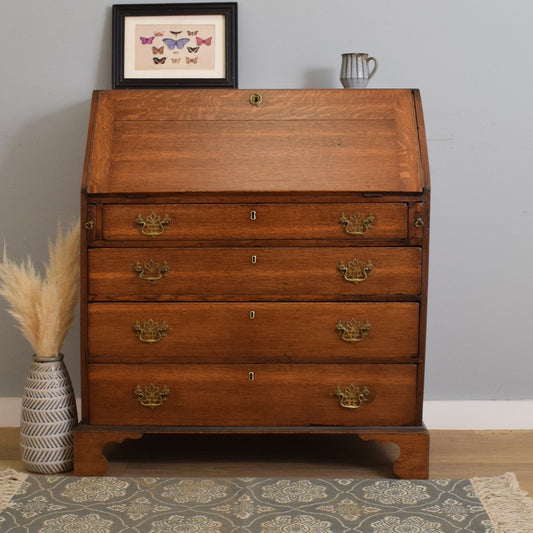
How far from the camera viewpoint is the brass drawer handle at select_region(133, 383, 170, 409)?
2322 mm

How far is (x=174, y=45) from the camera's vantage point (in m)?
2.73

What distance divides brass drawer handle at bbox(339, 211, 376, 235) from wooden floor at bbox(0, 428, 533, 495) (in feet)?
2.68

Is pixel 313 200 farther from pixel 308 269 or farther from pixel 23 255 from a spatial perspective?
pixel 23 255

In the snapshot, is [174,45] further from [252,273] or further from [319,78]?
[252,273]

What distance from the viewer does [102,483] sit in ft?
7.43

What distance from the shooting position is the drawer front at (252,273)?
228 cm

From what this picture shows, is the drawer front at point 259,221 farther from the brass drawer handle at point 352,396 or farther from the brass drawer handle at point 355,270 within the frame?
the brass drawer handle at point 352,396

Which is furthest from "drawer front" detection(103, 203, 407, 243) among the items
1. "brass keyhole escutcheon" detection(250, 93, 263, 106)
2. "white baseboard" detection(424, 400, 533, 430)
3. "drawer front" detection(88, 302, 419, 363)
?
"white baseboard" detection(424, 400, 533, 430)

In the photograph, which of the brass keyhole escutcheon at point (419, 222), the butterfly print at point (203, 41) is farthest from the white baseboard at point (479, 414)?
the butterfly print at point (203, 41)

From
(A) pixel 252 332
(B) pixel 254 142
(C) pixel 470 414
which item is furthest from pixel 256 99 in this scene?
(C) pixel 470 414

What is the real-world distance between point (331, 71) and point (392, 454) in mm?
1453

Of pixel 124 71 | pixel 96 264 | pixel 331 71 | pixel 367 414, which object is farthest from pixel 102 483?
pixel 331 71

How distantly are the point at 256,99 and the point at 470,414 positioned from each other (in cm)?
151

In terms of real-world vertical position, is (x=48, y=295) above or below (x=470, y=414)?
above
